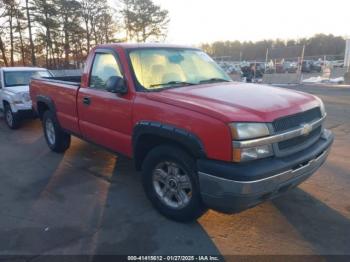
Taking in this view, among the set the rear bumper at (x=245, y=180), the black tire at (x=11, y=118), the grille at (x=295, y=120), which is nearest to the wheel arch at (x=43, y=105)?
Result: the black tire at (x=11, y=118)

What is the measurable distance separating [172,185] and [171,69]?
1.54m

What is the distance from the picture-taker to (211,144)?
10.0 feet

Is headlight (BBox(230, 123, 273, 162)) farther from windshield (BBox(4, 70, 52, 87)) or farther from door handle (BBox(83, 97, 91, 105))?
windshield (BBox(4, 70, 52, 87))

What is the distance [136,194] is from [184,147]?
57.9 inches

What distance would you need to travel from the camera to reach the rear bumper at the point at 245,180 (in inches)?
115

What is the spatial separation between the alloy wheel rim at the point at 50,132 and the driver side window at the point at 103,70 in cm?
215

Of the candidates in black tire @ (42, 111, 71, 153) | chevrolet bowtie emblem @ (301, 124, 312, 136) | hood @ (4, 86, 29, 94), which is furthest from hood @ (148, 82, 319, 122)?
hood @ (4, 86, 29, 94)

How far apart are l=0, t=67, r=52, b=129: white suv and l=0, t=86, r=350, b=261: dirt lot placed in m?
3.60

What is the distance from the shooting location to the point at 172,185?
369cm

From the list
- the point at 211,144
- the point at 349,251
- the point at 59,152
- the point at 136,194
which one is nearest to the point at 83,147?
the point at 59,152

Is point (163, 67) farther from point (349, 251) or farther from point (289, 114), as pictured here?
point (349, 251)

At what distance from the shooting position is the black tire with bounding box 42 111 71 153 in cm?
617

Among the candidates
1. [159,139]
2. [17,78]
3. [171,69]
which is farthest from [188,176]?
[17,78]

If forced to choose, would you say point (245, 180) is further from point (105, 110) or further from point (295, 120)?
point (105, 110)
